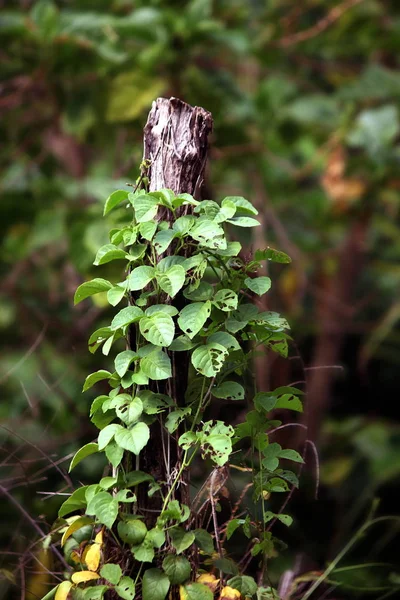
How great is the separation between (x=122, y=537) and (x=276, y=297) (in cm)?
262

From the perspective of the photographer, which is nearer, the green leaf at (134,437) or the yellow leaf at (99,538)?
the green leaf at (134,437)

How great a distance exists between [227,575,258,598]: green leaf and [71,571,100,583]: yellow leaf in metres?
0.18

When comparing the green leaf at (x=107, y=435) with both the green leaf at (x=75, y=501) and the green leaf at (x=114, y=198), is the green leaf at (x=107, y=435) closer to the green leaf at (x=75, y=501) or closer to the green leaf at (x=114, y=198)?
the green leaf at (x=75, y=501)

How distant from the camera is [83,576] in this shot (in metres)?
0.97

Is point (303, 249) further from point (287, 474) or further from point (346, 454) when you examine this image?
point (287, 474)

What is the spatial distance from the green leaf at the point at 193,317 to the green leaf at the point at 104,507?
0.77 ft

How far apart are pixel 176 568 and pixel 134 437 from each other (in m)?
0.19

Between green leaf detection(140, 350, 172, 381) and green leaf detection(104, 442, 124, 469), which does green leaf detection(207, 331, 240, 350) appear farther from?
green leaf detection(104, 442, 124, 469)

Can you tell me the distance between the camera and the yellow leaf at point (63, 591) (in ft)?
3.16

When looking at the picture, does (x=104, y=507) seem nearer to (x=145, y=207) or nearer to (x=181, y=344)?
(x=181, y=344)

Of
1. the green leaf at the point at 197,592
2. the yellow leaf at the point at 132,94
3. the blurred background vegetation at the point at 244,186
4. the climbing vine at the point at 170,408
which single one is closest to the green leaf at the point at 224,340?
the climbing vine at the point at 170,408

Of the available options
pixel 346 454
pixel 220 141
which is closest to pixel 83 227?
pixel 220 141

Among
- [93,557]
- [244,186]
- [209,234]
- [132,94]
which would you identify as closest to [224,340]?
[209,234]

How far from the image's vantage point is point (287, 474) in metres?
1.02
